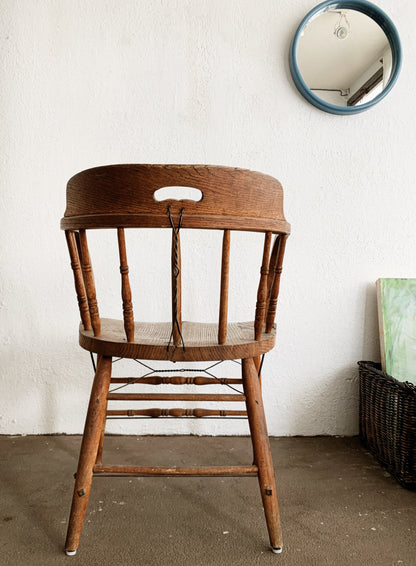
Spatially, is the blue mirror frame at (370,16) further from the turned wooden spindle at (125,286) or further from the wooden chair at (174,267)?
the turned wooden spindle at (125,286)

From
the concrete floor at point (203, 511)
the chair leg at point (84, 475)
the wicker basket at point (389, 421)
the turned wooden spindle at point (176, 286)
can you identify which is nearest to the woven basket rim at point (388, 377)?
the wicker basket at point (389, 421)

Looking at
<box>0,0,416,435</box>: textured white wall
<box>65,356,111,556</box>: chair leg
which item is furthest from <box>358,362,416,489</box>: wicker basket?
<box>65,356,111,556</box>: chair leg

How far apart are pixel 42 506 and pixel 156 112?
1.35 meters

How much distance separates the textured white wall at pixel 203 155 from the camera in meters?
1.55

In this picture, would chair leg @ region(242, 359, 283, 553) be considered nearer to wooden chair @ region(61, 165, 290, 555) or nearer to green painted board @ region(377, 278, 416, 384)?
wooden chair @ region(61, 165, 290, 555)

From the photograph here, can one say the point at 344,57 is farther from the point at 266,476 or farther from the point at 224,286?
the point at 266,476

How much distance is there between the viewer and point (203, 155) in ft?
5.20

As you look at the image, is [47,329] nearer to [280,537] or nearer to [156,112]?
[156,112]

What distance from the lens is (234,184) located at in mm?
890

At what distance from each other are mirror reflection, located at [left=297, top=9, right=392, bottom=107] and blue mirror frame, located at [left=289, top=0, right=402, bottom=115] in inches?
0.6

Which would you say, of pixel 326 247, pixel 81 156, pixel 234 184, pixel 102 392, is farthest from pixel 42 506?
pixel 326 247

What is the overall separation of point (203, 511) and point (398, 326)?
0.96 meters

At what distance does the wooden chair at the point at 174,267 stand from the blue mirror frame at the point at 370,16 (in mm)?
774

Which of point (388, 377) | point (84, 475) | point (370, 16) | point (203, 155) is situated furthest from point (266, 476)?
Result: point (370, 16)
